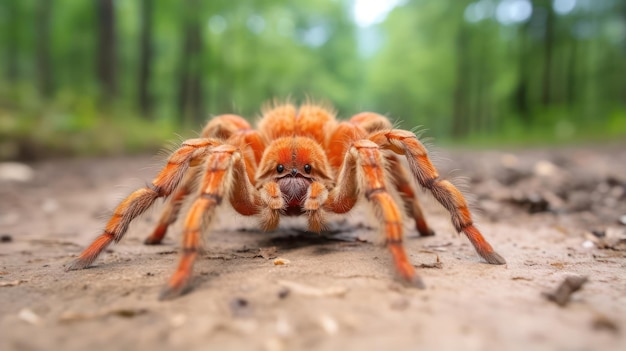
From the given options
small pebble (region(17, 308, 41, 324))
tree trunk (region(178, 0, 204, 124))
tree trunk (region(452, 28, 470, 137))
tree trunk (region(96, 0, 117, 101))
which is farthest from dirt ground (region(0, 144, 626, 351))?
tree trunk (region(452, 28, 470, 137))

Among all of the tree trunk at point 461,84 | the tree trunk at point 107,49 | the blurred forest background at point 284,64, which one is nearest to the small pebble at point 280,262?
the blurred forest background at point 284,64

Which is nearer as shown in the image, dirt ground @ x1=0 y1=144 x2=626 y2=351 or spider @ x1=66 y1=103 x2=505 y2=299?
dirt ground @ x1=0 y1=144 x2=626 y2=351

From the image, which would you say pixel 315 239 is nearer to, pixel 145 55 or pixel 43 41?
pixel 145 55

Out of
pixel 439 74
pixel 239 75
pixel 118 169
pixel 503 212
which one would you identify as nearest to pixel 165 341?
pixel 503 212

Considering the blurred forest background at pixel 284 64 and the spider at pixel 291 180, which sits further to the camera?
the blurred forest background at pixel 284 64

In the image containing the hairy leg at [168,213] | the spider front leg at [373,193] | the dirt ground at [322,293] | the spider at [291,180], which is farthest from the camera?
the hairy leg at [168,213]

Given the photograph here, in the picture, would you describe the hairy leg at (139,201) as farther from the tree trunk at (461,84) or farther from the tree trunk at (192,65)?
the tree trunk at (461,84)

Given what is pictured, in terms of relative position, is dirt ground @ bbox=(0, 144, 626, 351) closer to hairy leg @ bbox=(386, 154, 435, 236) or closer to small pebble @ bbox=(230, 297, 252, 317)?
small pebble @ bbox=(230, 297, 252, 317)
